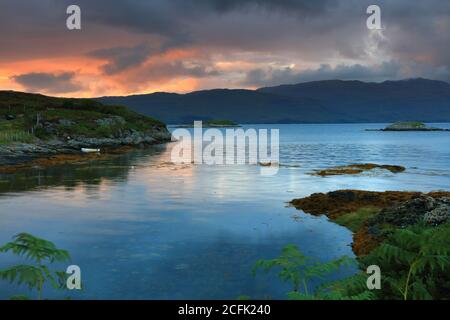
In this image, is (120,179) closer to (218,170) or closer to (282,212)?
(218,170)

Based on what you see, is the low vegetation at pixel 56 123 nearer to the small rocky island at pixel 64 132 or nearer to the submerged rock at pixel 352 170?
the small rocky island at pixel 64 132

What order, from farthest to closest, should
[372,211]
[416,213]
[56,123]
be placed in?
[56,123]
[372,211]
[416,213]

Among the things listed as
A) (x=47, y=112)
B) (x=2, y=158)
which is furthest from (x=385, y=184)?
(x=47, y=112)

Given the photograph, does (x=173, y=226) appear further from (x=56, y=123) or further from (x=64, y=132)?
(x=56, y=123)

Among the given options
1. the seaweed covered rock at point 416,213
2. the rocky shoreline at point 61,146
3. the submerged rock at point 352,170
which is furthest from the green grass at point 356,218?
the rocky shoreline at point 61,146

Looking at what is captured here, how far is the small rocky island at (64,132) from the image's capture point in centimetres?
7856

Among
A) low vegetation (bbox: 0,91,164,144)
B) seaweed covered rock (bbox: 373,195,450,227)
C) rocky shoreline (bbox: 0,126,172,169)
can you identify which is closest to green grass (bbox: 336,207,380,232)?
seaweed covered rock (bbox: 373,195,450,227)

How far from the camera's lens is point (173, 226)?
2622cm

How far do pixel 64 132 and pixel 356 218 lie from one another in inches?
3550

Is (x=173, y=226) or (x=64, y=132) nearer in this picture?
(x=173, y=226)

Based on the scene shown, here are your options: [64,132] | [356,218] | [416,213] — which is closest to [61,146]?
[64,132]

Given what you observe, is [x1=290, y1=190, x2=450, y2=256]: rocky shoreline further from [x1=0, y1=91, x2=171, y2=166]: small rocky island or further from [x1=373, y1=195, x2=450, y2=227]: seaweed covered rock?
[x1=0, y1=91, x2=171, y2=166]: small rocky island

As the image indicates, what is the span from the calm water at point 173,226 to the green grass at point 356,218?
88 centimetres

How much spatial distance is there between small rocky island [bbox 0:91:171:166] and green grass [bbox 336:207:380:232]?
175 ft
